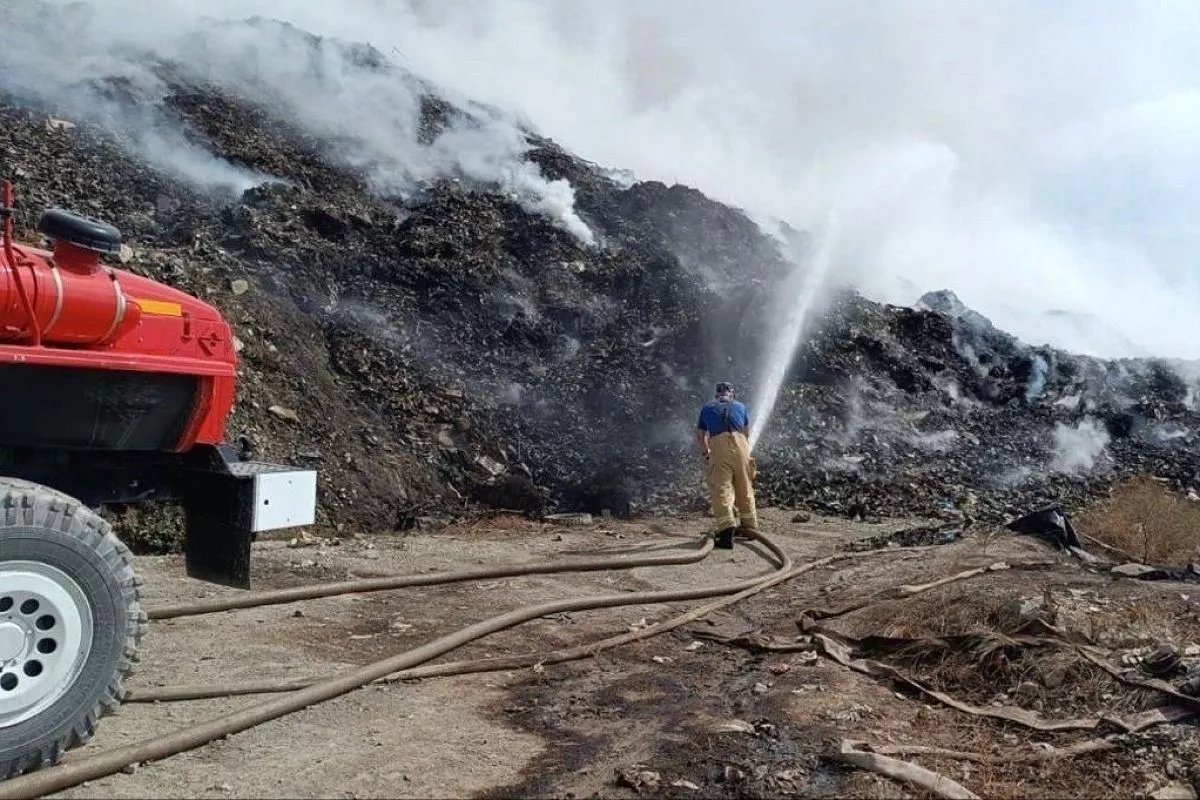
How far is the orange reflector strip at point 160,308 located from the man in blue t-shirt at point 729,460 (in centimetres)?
601

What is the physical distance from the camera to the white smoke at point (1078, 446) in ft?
53.7

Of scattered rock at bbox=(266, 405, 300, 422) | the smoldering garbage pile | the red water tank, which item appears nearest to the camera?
the red water tank

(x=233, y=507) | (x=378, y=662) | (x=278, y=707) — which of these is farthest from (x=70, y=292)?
(x=378, y=662)

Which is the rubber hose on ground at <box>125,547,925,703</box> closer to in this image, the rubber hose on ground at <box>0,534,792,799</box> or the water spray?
the rubber hose on ground at <box>0,534,792,799</box>

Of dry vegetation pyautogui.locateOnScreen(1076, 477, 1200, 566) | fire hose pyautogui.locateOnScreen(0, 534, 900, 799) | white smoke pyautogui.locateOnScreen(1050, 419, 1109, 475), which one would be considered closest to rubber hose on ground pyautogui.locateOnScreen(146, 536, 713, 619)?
fire hose pyautogui.locateOnScreen(0, 534, 900, 799)

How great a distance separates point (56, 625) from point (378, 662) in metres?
1.62

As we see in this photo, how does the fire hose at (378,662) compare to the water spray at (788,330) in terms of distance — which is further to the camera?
the water spray at (788,330)

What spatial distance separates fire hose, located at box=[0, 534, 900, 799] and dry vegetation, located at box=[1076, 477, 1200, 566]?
3.52 m

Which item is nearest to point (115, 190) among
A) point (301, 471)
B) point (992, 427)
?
point (301, 471)

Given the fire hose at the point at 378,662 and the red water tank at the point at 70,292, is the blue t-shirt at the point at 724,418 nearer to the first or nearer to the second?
the fire hose at the point at 378,662

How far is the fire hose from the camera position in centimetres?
342

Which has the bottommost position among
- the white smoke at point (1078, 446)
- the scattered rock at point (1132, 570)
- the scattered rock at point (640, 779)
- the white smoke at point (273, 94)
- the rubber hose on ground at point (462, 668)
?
the rubber hose on ground at point (462, 668)

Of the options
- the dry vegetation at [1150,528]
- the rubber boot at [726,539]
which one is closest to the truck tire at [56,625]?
the rubber boot at [726,539]

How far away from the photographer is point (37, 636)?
3.54 m
